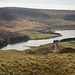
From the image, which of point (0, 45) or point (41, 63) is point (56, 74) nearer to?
point (41, 63)

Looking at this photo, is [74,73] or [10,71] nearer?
[10,71]

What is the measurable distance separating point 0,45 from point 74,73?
282 ft

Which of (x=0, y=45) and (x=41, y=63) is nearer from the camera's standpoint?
(x=41, y=63)

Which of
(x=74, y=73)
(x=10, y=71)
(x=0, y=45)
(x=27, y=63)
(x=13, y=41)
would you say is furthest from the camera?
(x=13, y=41)

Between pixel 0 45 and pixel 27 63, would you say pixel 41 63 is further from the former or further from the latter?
pixel 0 45

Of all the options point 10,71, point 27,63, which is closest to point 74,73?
point 27,63

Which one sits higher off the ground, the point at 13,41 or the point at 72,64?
the point at 72,64

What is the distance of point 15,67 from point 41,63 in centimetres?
401

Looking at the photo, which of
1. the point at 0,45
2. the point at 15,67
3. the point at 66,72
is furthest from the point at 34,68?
the point at 0,45

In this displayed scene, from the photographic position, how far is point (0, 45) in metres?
98.4

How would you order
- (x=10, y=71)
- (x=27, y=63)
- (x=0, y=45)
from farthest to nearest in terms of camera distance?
(x=0, y=45) < (x=27, y=63) < (x=10, y=71)

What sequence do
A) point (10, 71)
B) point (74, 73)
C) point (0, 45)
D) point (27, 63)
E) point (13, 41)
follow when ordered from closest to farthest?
1. point (10, 71)
2. point (74, 73)
3. point (27, 63)
4. point (0, 45)
5. point (13, 41)

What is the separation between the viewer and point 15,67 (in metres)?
18.2

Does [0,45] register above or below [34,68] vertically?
below
